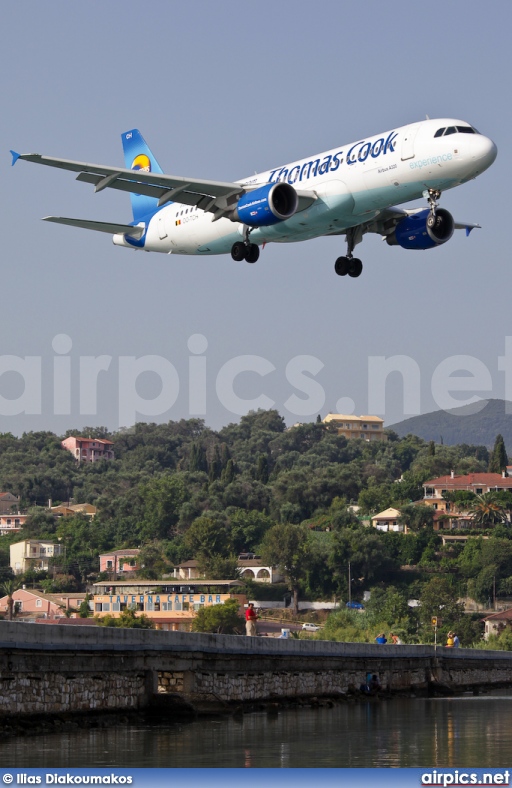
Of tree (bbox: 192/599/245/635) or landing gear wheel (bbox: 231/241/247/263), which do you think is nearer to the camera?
landing gear wheel (bbox: 231/241/247/263)

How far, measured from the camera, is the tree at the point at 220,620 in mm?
131250

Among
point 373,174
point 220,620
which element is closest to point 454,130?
point 373,174

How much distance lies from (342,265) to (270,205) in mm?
7529

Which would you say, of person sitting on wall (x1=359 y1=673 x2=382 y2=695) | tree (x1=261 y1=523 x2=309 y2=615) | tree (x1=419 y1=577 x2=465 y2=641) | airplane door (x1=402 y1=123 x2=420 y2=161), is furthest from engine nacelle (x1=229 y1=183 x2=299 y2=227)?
tree (x1=261 y1=523 x2=309 y2=615)

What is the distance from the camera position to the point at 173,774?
71.1 ft

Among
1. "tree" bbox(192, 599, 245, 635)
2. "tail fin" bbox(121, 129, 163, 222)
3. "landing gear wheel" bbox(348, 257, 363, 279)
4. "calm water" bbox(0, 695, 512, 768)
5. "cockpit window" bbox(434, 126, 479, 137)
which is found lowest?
"tree" bbox(192, 599, 245, 635)

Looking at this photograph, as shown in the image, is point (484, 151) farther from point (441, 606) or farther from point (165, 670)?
point (441, 606)

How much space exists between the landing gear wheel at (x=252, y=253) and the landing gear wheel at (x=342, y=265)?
389 cm

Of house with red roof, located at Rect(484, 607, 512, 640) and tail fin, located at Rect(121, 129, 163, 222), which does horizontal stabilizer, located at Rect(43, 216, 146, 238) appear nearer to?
tail fin, located at Rect(121, 129, 163, 222)

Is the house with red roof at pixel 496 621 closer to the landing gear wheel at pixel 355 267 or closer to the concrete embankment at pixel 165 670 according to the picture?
the landing gear wheel at pixel 355 267

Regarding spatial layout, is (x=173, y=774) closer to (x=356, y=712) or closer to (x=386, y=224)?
(x=356, y=712)

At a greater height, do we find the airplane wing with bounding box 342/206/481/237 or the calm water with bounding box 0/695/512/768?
the airplane wing with bounding box 342/206/481/237

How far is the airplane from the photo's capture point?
141 feet

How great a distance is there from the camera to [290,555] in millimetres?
186000
